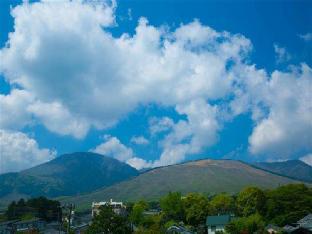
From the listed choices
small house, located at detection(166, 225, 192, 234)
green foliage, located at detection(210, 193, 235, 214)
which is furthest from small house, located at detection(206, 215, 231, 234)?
green foliage, located at detection(210, 193, 235, 214)

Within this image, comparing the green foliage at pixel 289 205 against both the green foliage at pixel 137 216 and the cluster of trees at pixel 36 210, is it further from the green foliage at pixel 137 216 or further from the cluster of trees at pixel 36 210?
the cluster of trees at pixel 36 210

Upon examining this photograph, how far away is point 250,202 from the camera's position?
107062mm

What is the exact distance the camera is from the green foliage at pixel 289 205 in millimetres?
99562

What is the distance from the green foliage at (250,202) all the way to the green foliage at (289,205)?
2.19m

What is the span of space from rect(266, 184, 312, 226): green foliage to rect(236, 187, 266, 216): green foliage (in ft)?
7.19

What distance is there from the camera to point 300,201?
336 feet

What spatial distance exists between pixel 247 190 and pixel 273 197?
23.5 ft

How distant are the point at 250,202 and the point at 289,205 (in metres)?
8.60

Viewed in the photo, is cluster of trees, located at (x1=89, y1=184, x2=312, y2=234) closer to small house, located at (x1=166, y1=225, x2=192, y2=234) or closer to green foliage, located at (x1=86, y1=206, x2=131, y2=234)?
small house, located at (x1=166, y1=225, x2=192, y2=234)

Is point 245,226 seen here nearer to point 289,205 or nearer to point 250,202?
point 289,205

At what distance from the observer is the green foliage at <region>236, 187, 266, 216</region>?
349ft

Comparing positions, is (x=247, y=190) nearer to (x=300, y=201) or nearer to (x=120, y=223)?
(x=300, y=201)

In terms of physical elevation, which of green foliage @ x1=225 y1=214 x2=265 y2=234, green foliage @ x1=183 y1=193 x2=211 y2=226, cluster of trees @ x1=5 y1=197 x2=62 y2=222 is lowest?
green foliage @ x1=225 y1=214 x2=265 y2=234

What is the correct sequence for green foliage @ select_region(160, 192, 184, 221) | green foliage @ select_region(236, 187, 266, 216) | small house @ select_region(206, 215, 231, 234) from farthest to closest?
green foliage @ select_region(160, 192, 184, 221)
green foliage @ select_region(236, 187, 266, 216)
small house @ select_region(206, 215, 231, 234)
